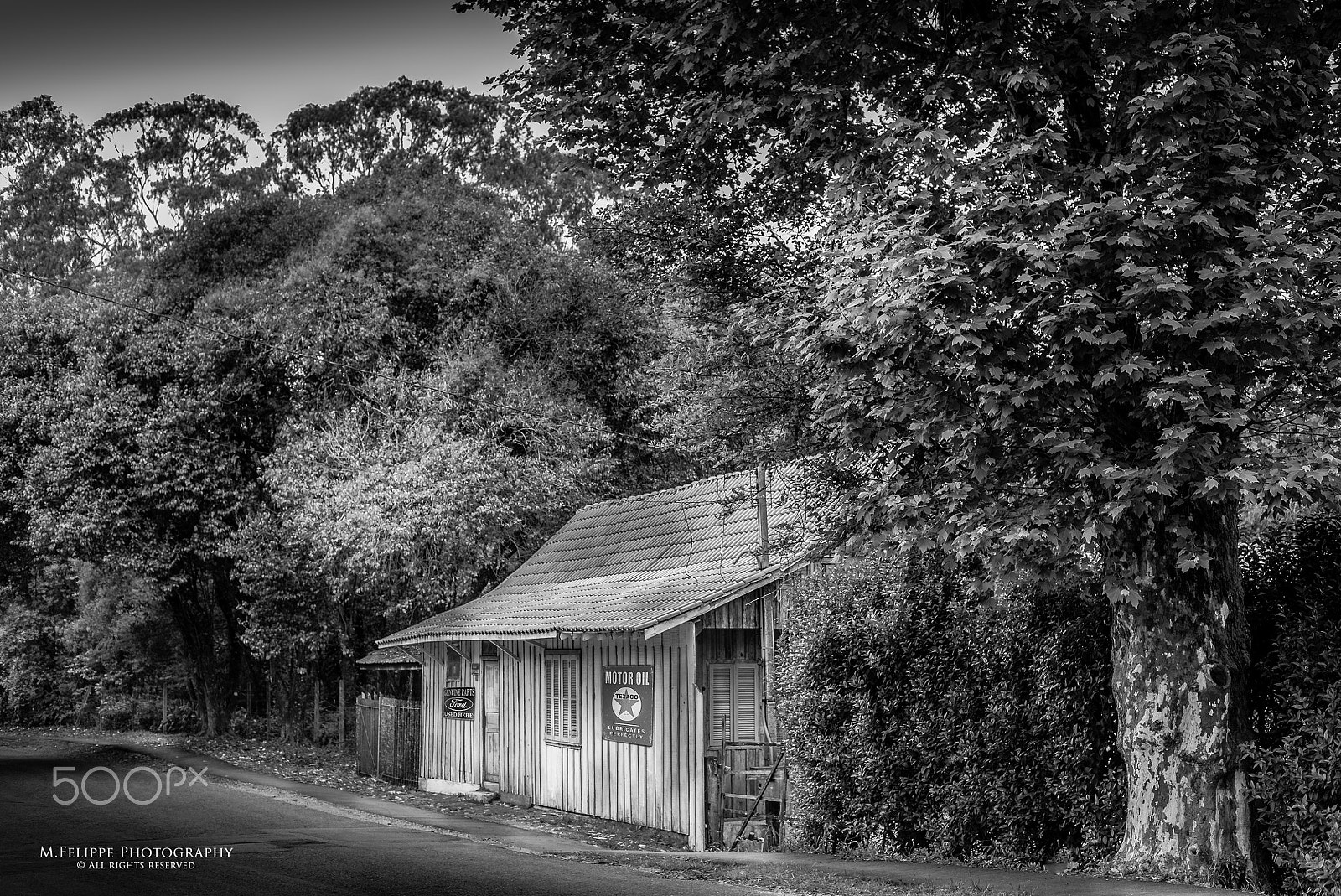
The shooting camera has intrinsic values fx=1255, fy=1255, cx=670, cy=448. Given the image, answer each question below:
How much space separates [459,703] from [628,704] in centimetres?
582

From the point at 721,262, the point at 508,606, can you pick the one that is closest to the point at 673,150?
the point at 721,262

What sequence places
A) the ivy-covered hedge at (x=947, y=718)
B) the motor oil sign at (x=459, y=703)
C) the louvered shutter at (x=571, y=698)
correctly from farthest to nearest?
the motor oil sign at (x=459, y=703) < the louvered shutter at (x=571, y=698) < the ivy-covered hedge at (x=947, y=718)

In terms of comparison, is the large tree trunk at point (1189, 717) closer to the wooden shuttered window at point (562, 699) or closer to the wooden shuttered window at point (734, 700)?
the wooden shuttered window at point (734, 700)

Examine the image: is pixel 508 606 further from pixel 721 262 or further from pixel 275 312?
pixel 275 312

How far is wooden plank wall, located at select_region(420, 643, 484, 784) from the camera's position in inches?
904

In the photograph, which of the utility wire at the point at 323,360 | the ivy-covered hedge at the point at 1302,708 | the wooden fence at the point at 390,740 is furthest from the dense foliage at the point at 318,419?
the ivy-covered hedge at the point at 1302,708

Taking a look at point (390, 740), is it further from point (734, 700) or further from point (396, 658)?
point (734, 700)

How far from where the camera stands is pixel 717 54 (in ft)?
39.7

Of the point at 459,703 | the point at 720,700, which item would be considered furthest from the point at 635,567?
the point at 459,703

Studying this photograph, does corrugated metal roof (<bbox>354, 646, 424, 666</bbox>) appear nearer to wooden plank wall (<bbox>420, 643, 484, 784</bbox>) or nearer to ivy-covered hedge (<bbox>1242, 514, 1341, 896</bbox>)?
wooden plank wall (<bbox>420, 643, 484, 784</bbox>)

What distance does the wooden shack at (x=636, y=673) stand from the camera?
1688cm

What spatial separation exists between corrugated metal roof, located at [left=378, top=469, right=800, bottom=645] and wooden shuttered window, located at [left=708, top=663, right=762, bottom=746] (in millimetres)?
1335

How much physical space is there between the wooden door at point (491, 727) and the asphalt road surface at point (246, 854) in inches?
119

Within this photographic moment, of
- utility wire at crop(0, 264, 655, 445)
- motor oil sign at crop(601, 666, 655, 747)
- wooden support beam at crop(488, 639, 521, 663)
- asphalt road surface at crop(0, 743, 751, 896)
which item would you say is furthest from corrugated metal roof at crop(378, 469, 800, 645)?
utility wire at crop(0, 264, 655, 445)
